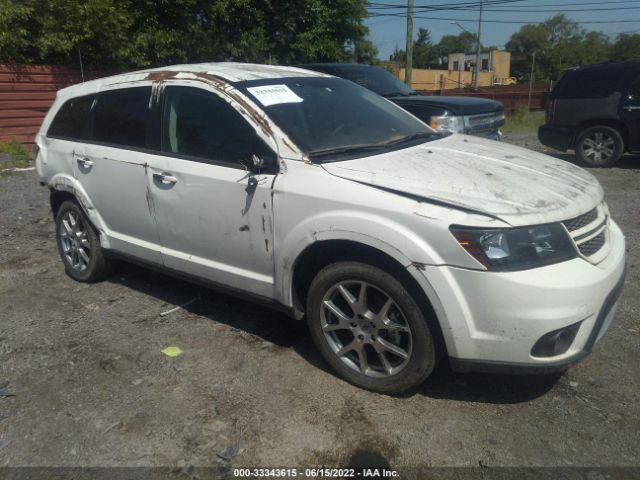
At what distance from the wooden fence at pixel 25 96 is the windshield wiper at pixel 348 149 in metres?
11.8

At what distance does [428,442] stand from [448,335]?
1.74 ft

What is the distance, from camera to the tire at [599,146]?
9.69 meters

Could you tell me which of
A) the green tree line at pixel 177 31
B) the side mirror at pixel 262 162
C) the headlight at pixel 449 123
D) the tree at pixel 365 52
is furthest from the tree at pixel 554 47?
the side mirror at pixel 262 162

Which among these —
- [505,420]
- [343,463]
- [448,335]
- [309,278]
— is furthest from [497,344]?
[309,278]

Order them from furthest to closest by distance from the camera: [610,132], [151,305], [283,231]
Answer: [610,132]
[151,305]
[283,231]

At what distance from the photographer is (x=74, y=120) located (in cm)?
471

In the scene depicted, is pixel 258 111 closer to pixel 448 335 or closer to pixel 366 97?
pixel 366 97

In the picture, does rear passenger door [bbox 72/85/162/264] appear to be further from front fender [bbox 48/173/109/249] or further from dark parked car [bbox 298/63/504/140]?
dark parked car [bbox 298/63/504/140]

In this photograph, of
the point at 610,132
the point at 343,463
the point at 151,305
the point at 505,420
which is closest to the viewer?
the point at 343,463

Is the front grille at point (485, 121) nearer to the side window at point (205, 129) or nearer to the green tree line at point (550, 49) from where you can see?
the side window at point (205, 129)

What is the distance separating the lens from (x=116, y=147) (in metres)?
4.22

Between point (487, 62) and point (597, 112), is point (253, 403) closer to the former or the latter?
point (597, 112)

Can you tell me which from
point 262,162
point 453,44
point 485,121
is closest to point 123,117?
point 262,162

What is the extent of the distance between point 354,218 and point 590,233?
1.23 m
